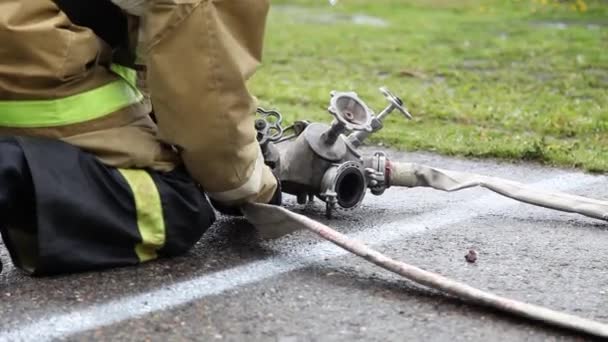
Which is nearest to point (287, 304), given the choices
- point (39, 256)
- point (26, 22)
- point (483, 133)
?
point (39, 256)

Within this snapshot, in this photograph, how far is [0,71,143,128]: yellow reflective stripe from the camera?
9.61 ft

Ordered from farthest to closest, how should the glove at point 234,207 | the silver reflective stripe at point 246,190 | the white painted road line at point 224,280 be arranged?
1. the glove at point 234,207
2. the silver reflective stripe at point 246,190
3. the white painted road line at point 224,280

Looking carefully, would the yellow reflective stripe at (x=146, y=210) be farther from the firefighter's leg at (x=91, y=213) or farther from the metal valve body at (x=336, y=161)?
the metal valve body at (x=336, y=161)

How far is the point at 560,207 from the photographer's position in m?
3.75

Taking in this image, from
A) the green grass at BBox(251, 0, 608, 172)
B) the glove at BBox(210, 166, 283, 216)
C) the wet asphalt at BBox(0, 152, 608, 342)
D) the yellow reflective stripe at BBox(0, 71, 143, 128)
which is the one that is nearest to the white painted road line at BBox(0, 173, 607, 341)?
the wet asphalt at BBox(0, 152, 608, 342)

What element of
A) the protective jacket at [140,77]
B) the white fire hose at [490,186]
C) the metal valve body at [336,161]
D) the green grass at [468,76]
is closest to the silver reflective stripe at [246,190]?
the protective jacket at [140,77]

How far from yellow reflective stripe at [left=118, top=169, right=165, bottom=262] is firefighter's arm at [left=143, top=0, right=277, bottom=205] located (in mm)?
131

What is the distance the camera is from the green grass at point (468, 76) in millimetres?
5309

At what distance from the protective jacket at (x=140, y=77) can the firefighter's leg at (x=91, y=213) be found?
0.07 metres

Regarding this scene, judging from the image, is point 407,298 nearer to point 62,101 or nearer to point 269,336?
point 269,336

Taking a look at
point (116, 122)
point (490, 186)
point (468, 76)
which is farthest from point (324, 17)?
point (116, 122)

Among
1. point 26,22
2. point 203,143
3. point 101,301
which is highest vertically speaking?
point 26,22

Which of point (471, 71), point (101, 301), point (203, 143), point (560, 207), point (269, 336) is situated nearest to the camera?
point (269, 336)

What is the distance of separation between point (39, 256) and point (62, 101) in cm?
42
